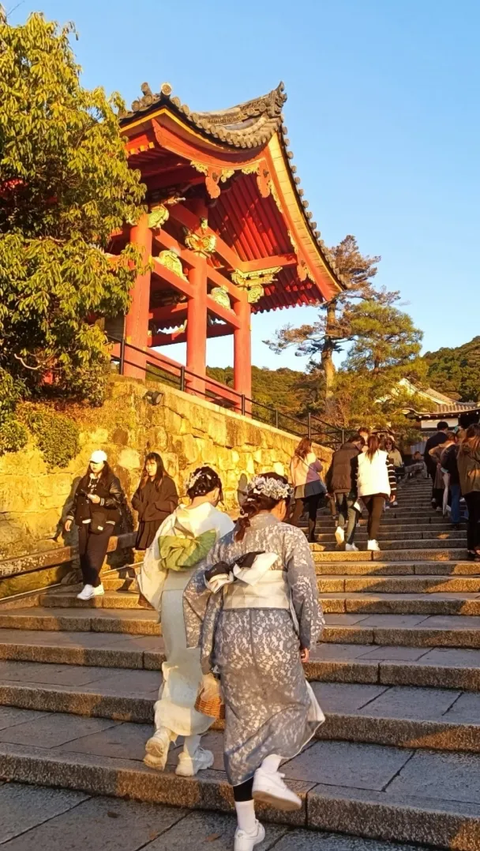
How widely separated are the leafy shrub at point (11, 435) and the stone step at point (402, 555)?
3.88 metres

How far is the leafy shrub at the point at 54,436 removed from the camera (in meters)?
8.39

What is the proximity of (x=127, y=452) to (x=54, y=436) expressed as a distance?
129 cm

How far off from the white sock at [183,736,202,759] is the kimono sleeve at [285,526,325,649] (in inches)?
38.3

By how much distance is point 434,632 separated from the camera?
4.79 m

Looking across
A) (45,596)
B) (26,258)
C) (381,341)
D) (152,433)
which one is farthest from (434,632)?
(381,341)

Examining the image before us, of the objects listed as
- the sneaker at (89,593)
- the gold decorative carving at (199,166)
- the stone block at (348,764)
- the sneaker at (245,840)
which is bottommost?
the sneaker at (245,840)

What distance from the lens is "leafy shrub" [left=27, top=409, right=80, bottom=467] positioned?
839 cm

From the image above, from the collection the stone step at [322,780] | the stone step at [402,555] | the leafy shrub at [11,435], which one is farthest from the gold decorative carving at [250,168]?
the stone step at [322,780]

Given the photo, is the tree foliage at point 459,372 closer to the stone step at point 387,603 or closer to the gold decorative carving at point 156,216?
the gold decorative carving at point 156,216

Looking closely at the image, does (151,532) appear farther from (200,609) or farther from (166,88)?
(166,88)

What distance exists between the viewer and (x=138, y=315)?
1116 centimetres

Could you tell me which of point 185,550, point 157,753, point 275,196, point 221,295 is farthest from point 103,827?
point 275,196

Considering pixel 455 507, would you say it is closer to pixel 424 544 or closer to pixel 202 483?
pixel 424 544

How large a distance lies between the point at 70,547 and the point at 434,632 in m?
4.67
